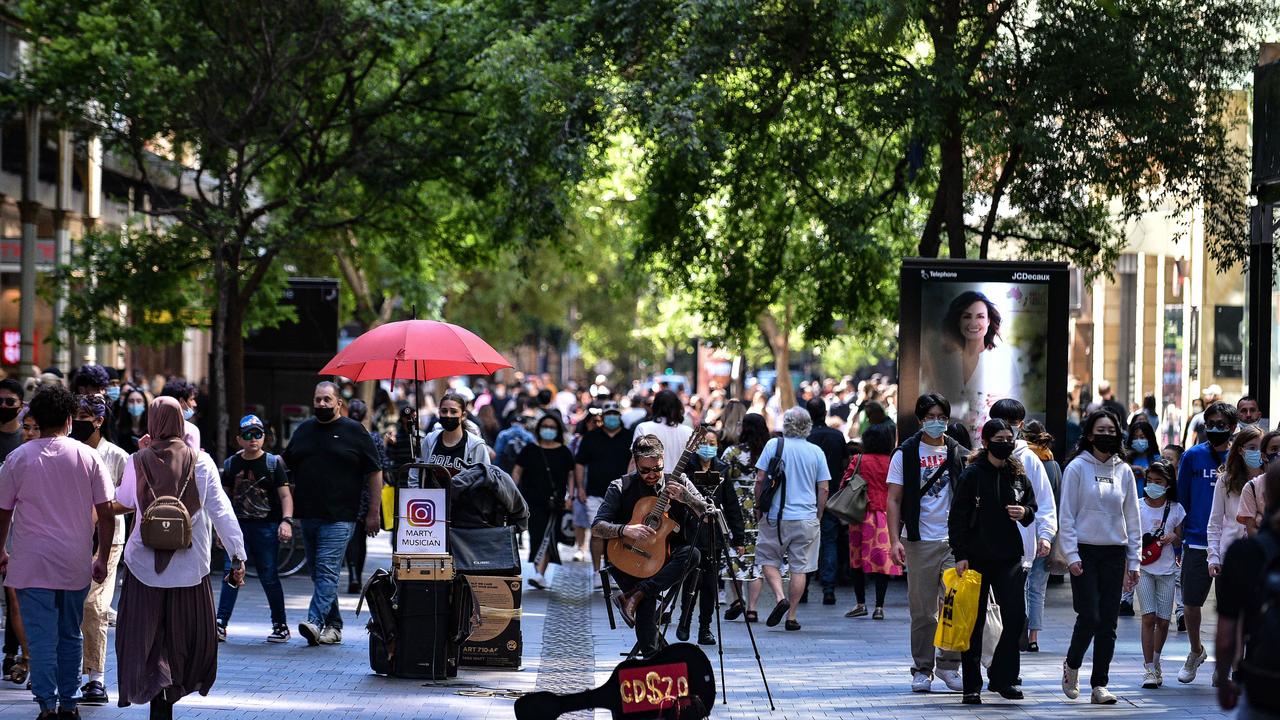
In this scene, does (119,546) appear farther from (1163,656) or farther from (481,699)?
(1163,656)

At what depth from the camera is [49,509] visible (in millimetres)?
8570

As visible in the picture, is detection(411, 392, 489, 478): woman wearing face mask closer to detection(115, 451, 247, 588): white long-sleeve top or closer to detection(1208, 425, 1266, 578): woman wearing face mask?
detection(115, 451, 247, 588): white long-sleeve top

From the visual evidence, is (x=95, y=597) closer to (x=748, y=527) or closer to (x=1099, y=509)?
(x=1099, y=509)

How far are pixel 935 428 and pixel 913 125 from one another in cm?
822

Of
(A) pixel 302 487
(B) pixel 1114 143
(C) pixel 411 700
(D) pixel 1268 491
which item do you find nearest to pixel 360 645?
(A) pixel 302 487

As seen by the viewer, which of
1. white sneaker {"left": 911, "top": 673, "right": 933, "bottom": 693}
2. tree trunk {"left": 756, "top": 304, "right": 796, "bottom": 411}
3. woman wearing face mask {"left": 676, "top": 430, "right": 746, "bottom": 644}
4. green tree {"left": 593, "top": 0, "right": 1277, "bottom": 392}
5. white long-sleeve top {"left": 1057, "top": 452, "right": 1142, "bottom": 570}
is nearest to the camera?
white long-sleeve top {"left": 1057, "top": 452, "right": 1142, "bottom": 570}

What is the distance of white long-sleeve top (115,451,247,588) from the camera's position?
8547 mm

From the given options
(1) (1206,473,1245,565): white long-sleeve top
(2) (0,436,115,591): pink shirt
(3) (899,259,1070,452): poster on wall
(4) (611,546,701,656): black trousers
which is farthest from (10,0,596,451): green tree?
(2) (0,436,115,591): pink shirt

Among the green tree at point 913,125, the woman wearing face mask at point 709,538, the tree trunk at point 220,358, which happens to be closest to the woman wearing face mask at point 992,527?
the woman wearing face mask at point 709,538

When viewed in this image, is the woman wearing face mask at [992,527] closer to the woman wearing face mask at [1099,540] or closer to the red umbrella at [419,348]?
the woman wearing face mask at [1099,540]

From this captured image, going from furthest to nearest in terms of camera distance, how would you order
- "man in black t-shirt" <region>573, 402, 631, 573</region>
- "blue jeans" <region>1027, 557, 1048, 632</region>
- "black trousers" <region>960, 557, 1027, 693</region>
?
"man in black t-shirt" <region>573, 402, 631, 573</region>
"blue jeans" <region>1027, 557, 1048, 632</region>
"black trousers" <region>960, 557, 1027, 693</region>

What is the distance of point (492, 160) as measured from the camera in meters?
19.5

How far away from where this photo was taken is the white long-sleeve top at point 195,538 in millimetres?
8547

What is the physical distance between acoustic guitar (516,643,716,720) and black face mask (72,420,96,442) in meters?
3.17
